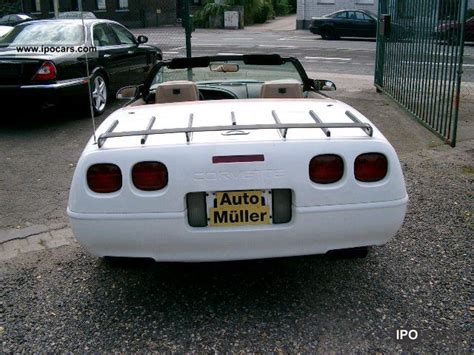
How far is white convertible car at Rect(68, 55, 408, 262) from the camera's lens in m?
2.78

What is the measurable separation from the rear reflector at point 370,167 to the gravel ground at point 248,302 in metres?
0.77

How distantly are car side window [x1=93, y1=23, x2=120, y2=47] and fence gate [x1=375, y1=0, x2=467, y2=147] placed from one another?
459 cm

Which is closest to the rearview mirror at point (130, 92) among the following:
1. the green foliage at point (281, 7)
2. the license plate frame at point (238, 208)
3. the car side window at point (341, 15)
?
the license plate frame at point (238, 208)

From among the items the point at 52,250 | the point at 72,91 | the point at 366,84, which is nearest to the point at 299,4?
the point at 366,84

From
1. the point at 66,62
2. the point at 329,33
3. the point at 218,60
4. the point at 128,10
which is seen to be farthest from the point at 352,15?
the point at 218,60

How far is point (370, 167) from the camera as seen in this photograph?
9.52ft

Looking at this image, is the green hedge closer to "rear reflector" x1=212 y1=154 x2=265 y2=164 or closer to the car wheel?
the car wheel

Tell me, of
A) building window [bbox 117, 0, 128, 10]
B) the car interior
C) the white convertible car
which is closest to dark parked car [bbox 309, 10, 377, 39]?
building window [bbox 117, 0, 128, 10]

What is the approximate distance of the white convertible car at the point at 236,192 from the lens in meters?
2.78

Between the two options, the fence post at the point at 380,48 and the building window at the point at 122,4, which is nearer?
the fence post at the point at 380,48

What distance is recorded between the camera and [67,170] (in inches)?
231

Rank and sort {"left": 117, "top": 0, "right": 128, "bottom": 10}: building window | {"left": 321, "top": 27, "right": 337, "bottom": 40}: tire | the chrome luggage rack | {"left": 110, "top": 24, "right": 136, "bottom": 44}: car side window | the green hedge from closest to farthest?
the chrome luggage rack → {"left": 110, "top": 24, "right": 136, "bottom": 44}: car side window → {"left": 321, "top": 27, "right": 337, "bottom": 40}: tire → the green hedge → {"left": 117, "top": 0, "right": 128, "bottom": 10}: building window

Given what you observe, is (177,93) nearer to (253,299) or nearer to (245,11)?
(253,299)

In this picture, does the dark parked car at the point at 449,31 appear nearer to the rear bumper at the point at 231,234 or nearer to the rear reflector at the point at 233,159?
the rear bumper at the point at 231,234
